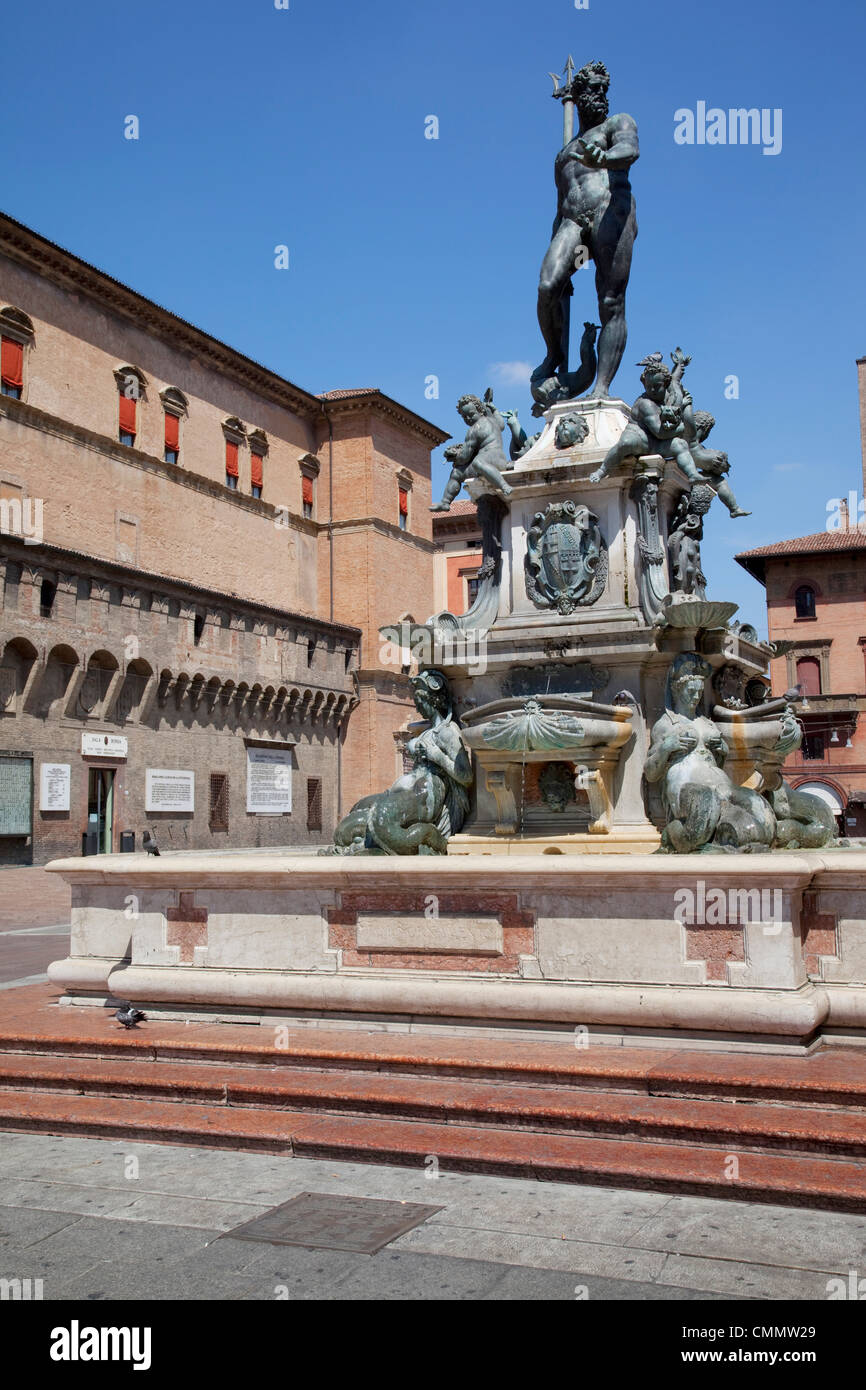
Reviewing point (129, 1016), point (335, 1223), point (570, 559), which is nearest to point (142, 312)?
A: point (570, 559)

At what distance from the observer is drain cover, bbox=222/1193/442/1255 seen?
4.33 meters

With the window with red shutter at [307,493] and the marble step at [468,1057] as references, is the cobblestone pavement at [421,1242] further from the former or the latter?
the window with red shutter at [307,493]

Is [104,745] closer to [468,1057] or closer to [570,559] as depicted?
[570,559]

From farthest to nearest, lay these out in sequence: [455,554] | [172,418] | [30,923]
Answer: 1. [455,554]
2. [172,418]
3. [30,923]

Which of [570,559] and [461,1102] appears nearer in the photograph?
[461,1102]

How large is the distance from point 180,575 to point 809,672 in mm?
29591

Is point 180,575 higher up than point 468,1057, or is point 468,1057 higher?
point 180,575

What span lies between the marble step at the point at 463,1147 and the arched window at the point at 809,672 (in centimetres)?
5468

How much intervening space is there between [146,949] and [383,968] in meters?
1.69

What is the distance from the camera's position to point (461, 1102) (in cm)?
557

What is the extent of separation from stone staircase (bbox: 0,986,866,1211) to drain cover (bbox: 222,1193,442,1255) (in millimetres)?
492

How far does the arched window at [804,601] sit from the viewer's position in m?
57.6
